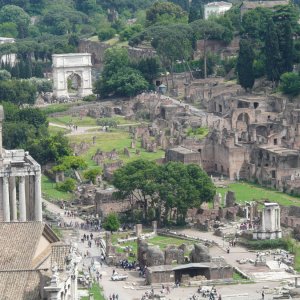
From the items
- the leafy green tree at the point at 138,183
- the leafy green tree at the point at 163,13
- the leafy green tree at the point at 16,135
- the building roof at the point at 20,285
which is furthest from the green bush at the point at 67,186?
the leafy green tree at the point at 163,13

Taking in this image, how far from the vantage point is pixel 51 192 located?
88375 mm

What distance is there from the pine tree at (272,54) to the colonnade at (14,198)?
53.6 meters

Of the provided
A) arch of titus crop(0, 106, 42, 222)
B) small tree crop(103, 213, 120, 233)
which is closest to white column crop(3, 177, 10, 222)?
arch of titus crop(0, 106, 42, 222)

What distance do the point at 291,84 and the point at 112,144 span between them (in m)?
17.1

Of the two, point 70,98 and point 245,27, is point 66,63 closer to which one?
point 70,98

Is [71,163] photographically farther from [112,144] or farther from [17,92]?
[17,92]

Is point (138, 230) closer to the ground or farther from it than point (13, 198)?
closer to the ground

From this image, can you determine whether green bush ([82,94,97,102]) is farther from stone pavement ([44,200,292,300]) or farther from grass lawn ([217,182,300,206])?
stone pavement ([44,200,292,300])

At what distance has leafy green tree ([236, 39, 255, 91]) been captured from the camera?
116 meters

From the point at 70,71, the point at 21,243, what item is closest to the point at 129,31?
the point at 70,71

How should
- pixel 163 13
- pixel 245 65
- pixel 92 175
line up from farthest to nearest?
pixel 163 13
pixel 245 65
pixel 92 175

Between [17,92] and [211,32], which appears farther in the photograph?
[211,32]

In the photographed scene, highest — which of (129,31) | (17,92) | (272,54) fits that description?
(272,54)

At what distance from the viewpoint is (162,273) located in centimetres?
6469
